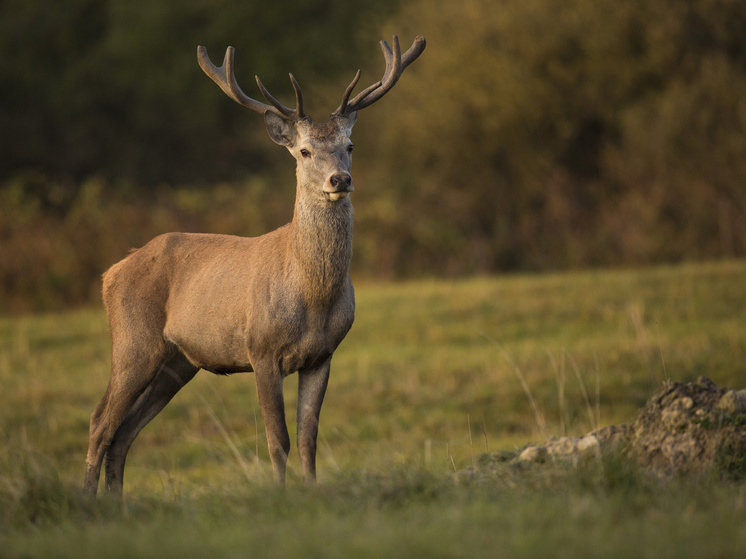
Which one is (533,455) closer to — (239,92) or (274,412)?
(274,412)

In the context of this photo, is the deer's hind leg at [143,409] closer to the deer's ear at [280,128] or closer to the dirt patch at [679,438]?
the deer's ear at [280,128]

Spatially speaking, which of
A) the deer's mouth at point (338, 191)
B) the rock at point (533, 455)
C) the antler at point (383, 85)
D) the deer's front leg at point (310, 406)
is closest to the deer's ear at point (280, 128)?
the antler at point (383, 85)

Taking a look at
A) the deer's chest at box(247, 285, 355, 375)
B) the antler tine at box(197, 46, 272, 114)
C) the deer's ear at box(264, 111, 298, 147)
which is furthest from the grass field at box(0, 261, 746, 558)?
the antler tine at box(197, 46, 272, 114)

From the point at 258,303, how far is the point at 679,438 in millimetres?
2674

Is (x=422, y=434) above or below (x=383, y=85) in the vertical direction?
below

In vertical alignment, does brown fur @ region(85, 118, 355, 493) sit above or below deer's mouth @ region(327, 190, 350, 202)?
below

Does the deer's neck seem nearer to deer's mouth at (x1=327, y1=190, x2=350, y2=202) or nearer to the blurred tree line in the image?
deer's mouth at (x1=327, y1=190, x2=350, y2=202)

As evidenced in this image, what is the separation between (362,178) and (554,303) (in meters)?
13.6

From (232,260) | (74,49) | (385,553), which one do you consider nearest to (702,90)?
(232,260)

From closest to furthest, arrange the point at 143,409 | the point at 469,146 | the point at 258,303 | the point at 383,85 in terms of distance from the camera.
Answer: the point at 258,303
the point at 383,85
the point at 143,409
the point at 469,146

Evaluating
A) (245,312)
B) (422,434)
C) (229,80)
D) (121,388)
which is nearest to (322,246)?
(245,312)

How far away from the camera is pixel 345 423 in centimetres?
1152

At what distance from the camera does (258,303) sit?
603 cm

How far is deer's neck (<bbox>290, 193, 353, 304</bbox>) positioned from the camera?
5.98 meters
